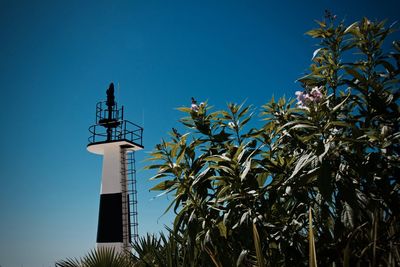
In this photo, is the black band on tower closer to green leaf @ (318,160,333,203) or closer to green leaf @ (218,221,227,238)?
green leaf @ (218,221,227,238)

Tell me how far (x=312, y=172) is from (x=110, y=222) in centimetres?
1561

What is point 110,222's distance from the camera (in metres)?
17.0

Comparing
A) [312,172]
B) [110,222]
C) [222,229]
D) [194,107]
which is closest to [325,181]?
[312,172]

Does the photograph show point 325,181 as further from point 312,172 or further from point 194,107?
point 194,107

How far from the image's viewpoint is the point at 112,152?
19312 millimetres

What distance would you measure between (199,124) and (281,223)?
1.29 metres

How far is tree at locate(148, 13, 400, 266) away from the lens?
283cm

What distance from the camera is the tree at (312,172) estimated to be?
9.29 ft

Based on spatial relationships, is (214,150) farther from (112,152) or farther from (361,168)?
(112,152)

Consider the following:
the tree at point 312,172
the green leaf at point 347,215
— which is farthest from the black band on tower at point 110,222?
the green leaf at point 347,215

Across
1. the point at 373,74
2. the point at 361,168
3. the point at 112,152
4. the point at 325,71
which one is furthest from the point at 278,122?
the point at 112,152

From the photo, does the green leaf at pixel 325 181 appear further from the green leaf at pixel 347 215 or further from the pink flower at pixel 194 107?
the pink flower at pixel 194 107

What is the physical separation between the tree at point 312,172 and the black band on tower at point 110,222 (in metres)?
13.9

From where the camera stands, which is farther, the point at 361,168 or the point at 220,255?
the point at 220,255
